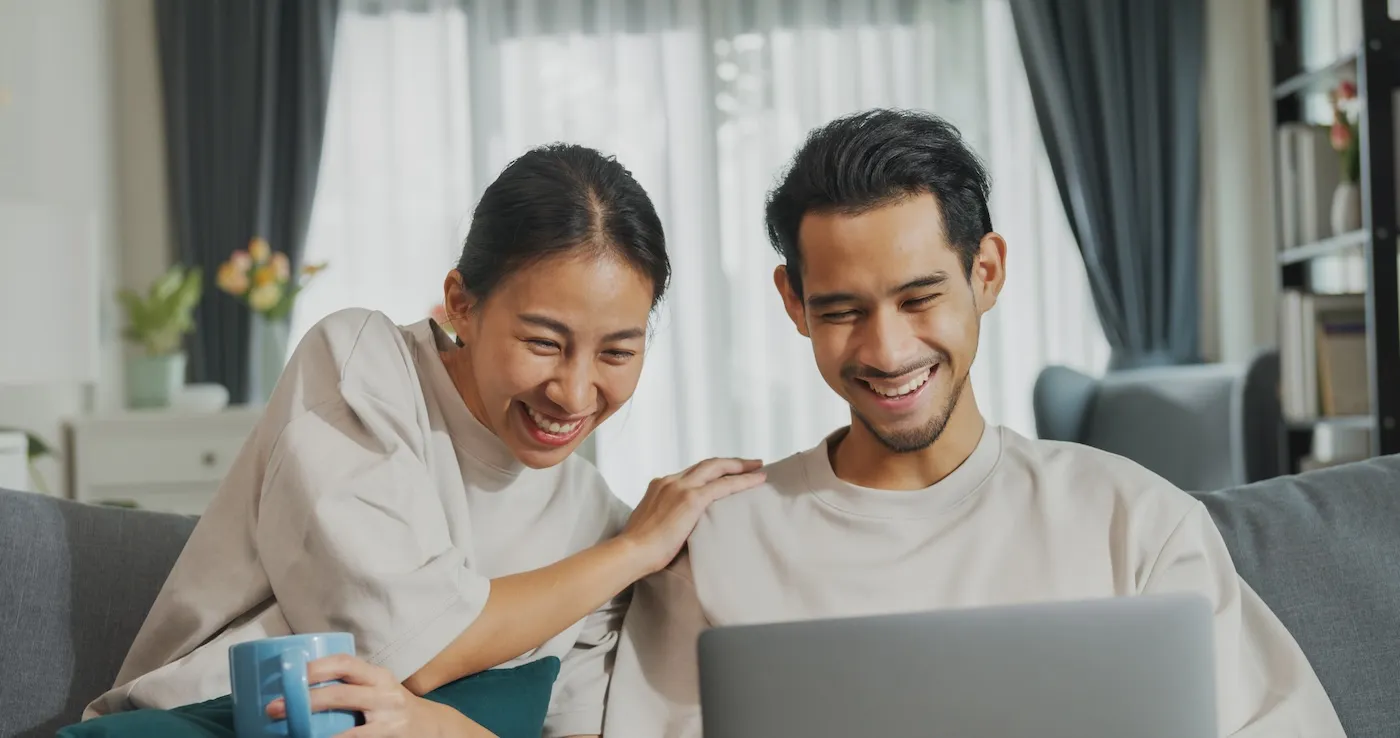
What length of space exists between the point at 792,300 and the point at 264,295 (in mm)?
3431

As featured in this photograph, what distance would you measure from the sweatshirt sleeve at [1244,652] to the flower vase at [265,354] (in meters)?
3.86

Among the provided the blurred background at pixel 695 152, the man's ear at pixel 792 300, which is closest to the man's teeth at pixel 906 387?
the man's ear at pixel 792 300

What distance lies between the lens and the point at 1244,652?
4.51 ft

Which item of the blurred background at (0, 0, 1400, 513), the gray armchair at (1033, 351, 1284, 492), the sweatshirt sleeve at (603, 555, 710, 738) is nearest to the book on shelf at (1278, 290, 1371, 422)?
the gray armchair at (1033, 351, 1284, 492)

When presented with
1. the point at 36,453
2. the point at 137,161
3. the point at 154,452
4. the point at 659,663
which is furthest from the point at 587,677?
the point at 137,161

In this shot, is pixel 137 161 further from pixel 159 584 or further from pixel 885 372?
pixel 885 372

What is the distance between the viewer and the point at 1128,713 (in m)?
0.95

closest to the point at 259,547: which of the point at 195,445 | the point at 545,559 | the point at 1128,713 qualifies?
the point at 545,559

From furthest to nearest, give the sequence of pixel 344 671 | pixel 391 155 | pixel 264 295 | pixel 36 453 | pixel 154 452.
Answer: pixel 391 155, pixel 264 295, pixel 154 452, pixel 36 453, pixel 344 671

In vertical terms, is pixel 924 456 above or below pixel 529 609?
above

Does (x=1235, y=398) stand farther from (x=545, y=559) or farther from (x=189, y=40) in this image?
(x=189, y=40)

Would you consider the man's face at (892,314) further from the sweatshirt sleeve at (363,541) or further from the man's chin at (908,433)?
the sweatshirt sleeve at (363,541)

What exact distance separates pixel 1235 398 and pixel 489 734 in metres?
3.25

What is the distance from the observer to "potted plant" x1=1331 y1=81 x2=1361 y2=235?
3.66 m
